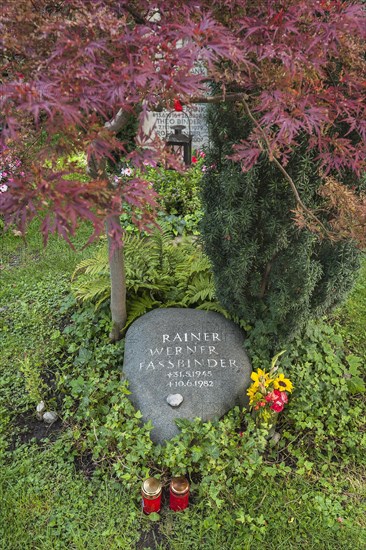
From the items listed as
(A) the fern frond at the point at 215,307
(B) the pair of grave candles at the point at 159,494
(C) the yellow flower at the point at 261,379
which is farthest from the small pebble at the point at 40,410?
(C) the yellow flower at the point at 261,379

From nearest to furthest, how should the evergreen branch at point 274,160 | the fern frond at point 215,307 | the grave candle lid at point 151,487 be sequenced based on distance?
1. the evergreen branch at point 274,160
2. the grave candle lid at point 151,487
3. the fern frond at point 215,307

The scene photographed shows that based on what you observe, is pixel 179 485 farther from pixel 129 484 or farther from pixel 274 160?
pixel 274 160

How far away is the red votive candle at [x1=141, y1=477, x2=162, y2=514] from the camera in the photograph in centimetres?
238

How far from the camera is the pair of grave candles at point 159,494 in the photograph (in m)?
2.39

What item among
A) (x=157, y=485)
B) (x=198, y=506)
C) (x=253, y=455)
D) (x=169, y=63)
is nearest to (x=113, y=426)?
(x=157, y=485)

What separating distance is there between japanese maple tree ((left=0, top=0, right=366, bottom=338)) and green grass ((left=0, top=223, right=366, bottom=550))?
1608 mm

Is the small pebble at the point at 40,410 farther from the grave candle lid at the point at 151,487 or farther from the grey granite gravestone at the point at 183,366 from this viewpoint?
the grave candle lid at the point at 151,487

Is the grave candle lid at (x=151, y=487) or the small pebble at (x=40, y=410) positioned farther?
the small pebble at (x=40, y=410)

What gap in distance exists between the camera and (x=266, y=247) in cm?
293

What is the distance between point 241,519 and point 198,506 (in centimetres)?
25

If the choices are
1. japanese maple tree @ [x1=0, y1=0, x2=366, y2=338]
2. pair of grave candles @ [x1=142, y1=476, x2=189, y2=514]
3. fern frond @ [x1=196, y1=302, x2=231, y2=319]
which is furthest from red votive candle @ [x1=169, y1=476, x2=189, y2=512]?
japanese maple tree @ [x1=0, y1=0, x2=366, y2=338]

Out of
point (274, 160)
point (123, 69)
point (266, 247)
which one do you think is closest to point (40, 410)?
point (266, 247)

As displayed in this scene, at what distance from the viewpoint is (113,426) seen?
2740 mm

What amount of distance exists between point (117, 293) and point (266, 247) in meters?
1.16
